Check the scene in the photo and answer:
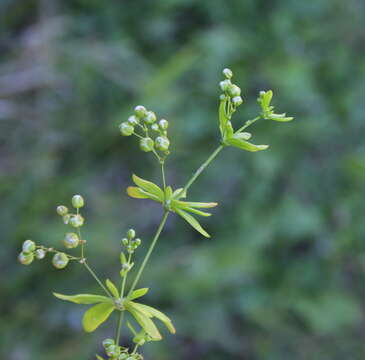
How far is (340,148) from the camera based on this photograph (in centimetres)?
329

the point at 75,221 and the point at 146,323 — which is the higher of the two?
the point at 75,221

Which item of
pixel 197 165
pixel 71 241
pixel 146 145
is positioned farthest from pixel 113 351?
pixel 197 165

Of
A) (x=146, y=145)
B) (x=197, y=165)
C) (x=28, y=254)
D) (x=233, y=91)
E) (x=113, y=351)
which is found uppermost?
(x=197, y=165)

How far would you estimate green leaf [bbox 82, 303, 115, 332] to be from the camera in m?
0.80

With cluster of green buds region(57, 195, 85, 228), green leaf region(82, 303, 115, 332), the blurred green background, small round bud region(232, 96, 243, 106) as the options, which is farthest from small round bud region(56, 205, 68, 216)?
the blurred green background

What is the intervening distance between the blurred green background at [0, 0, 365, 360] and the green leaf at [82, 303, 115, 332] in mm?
1885

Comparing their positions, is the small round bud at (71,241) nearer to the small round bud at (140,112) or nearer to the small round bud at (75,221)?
the small round bud at (75,221)

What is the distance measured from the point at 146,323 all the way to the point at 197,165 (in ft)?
7.30

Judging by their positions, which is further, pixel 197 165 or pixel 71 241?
pixel 197 165

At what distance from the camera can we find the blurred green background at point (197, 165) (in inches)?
110

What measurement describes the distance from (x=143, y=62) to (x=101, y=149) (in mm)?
713

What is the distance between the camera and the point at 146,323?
0.79 metres

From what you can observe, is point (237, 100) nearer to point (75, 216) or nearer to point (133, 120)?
point (133, 120)

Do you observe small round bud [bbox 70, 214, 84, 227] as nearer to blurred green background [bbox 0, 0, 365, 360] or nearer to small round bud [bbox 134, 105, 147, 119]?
small round bud [bbox 134, 105, 147, 119]
